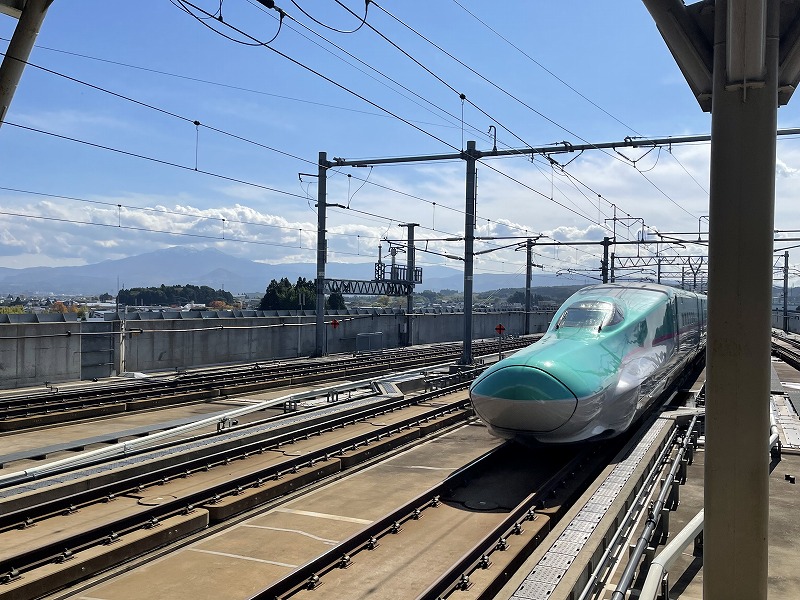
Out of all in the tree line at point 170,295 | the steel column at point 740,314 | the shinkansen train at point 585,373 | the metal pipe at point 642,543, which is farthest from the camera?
the tree line at point 170,295

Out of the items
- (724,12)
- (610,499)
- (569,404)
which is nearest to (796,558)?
(610,499)

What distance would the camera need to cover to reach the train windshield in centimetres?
1405

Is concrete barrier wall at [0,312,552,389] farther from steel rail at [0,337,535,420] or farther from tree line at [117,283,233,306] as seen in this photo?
tree line at [117,283,233,306]

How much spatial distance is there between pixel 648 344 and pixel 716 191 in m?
11.7

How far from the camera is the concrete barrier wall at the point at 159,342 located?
83.3 ft

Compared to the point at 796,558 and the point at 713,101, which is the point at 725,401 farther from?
the point at 796,558

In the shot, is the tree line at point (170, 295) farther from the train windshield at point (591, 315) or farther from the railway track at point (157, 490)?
the train windshield at point (591, 315)

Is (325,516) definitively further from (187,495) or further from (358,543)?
(187,495)

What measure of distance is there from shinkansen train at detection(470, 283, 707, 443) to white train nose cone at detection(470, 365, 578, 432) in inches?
0.6

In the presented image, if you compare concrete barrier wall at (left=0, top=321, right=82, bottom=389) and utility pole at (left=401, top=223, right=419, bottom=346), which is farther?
utility pole at (left=401, top=223, right=419, bottom=346)

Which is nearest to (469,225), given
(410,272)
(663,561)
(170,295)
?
(663,561)

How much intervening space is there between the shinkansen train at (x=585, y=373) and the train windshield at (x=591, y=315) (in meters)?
0.02

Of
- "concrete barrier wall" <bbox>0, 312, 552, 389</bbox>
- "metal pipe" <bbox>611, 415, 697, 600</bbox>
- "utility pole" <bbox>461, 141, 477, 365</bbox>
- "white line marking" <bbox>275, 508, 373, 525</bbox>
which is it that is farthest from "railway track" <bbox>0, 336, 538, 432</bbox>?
"metal pipe" <bbox>611, 415, 697, 600</bbox>

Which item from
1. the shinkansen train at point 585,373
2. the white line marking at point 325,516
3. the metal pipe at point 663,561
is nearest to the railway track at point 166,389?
the white line marking at point 325,516
